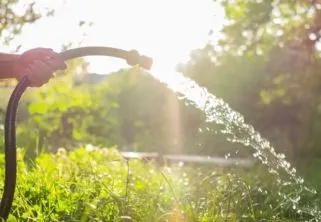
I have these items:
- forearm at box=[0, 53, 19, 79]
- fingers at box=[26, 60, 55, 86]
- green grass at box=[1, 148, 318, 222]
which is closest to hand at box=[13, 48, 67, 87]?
fingers at box=[26, 60, 55, 86]

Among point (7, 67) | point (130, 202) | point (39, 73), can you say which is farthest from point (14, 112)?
point (130, 202)

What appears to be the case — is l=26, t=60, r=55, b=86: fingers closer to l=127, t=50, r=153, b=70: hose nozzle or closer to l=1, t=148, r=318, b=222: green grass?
l=127, t=50, r=153, b=70: hose nozzle

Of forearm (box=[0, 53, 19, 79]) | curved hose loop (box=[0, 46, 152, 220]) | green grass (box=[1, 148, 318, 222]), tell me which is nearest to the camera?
curved hose loop (box=[0, 46, 152, 220])

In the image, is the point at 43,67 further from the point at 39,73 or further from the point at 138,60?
the point at 138,60

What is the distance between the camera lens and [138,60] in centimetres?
337

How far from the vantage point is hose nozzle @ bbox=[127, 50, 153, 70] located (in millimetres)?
3352

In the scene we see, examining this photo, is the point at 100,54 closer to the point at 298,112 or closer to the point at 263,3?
the point at 263,3

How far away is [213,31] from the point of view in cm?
1745

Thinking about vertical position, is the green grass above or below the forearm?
below

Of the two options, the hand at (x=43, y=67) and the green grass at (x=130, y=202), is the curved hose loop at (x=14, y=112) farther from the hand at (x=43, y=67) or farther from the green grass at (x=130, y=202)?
the green grass at (x=130, y=202)

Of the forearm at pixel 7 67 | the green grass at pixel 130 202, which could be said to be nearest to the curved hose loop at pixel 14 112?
the forearm at pixel 7 67

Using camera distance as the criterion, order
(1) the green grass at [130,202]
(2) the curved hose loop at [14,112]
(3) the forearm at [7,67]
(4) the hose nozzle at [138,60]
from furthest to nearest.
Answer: (1) the green grass at [130,202] → (3) the forearm at [7,67] → (4) the hose nozzle at [138,60] → (2) the curved hose loop at [14,112]

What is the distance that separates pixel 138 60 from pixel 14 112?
0.60 m

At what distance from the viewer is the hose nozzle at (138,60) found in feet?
11.0
